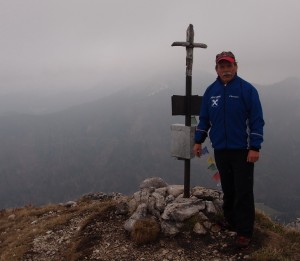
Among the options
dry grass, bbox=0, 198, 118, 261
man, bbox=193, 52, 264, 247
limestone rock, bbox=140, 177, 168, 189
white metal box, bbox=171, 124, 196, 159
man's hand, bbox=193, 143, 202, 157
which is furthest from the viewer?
limestone rock, bbox=140, 177, 168, 189

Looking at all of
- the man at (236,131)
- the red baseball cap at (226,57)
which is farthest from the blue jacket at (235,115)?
the red baseball cap at (226,57)

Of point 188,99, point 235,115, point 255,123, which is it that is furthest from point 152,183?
point 255,123

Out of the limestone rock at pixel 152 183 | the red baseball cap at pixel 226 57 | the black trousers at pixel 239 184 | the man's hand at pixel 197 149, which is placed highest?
the red baseball cap at pixel 226 57

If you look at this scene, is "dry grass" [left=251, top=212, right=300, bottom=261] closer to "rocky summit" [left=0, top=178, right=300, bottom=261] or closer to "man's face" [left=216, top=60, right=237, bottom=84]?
"rocky summit" [left=0, top=178, right=300, bottom=261]

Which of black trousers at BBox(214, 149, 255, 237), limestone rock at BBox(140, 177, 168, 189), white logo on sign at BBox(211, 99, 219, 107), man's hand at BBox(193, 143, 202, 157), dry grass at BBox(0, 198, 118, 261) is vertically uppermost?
white logo on sign at BBox(211, 99, 219, 107)

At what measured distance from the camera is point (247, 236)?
8.84 metres

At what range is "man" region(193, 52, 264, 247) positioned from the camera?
8.20 m

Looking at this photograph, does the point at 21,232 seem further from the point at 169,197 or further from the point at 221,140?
the point at 221,140

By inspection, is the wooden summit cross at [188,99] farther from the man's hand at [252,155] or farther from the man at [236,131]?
the man's hand at [252,155]

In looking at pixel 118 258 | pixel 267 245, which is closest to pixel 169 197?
pixel 118 258

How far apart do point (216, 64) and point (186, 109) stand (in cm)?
256

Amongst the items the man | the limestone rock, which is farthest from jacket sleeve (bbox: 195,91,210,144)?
the limestone rock

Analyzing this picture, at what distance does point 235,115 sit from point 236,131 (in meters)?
0.37

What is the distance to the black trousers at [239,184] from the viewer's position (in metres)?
8.53
